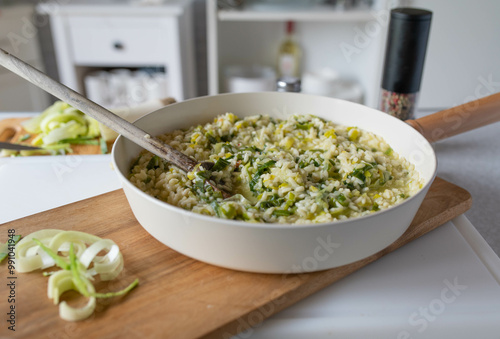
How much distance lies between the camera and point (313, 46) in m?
3.15

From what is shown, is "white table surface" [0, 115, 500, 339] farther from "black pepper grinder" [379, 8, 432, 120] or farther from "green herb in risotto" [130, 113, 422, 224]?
"black pepper grinder" [379, 8, 432, 120]

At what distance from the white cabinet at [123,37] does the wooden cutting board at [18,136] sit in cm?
130

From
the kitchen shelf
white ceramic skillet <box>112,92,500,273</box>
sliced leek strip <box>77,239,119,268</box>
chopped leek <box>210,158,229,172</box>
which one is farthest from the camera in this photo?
the kitchen shelf

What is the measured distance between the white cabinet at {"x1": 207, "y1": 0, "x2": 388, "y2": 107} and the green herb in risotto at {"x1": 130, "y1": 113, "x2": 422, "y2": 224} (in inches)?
62.8

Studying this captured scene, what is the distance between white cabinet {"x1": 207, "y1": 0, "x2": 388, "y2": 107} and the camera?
276cm

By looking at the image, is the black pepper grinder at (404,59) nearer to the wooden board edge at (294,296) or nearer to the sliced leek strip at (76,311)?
the wooden board edge at (294,296)

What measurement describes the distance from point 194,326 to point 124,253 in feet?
0.87

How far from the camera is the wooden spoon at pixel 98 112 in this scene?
0.92 metres

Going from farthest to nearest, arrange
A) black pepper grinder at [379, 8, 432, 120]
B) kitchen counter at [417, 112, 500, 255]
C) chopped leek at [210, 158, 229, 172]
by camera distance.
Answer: black pepper grinder at [379, 8, 432, 120]
kitchen counter at [417, 112, 500, 255]
chopped leek at [210, 158, 229, 172]

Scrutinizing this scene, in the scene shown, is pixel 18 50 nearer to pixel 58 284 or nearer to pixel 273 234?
pixel 58 284

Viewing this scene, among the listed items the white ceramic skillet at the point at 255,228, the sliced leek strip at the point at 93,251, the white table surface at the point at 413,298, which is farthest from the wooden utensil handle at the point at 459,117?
the sliced leek strip at the point at 93,251

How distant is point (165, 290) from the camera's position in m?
0.81

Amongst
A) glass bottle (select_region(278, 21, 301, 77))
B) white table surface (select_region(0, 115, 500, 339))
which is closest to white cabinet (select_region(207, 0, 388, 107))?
glass bottle (select_region(278, 21, 301, 77))

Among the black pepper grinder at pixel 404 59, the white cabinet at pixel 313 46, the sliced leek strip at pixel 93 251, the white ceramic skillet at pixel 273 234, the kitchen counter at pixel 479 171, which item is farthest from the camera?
the white cabinet at pixel 313 46
